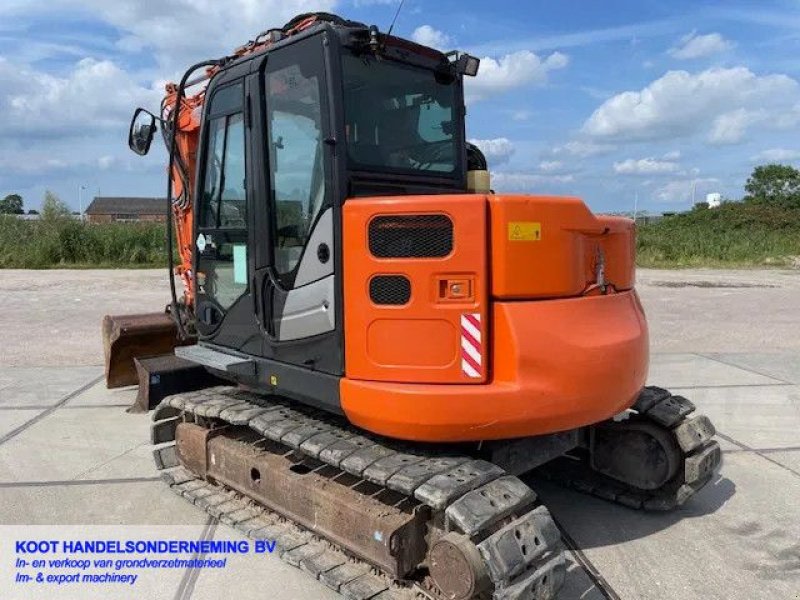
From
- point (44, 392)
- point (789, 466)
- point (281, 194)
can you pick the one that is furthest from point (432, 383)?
point (44, 392)

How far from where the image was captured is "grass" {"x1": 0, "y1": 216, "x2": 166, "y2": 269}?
2442 centimetres

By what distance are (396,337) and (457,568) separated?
111cm

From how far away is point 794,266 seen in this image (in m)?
26.2

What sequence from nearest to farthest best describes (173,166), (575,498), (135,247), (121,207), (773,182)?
A: (575,498) < (173,166) < (135,247) < (773,182) < (121,207)

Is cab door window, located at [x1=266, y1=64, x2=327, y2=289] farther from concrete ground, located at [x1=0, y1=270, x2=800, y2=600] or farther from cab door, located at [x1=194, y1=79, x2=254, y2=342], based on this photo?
concrete ground, located at [x1=0, y1=270, x2=800, y2=600]

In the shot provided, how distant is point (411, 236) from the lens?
3.40m

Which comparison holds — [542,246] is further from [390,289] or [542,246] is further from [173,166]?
[173,166]

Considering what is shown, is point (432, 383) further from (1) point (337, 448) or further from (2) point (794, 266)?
(2) point (794, 266)

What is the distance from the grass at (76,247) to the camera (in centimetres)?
2442

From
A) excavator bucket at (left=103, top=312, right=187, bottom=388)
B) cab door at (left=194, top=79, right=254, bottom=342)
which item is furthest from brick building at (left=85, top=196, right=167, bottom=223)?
cab door at (left=194, top=79, right=254, bottom=342)

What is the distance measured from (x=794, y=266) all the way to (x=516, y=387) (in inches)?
1067

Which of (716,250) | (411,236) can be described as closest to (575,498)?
(411,236)

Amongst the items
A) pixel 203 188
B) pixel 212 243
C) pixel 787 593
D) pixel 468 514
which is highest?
pixel 203 188

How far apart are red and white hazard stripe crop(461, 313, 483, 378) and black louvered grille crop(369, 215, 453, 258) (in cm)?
34
